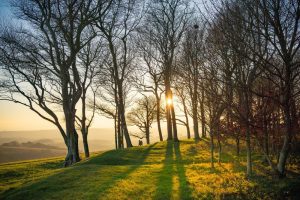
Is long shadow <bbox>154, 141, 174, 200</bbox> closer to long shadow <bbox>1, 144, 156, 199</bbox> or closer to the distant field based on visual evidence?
long shadow <bbox>1, 144, 156, 199</bbox>

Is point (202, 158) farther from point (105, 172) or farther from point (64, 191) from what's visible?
point (64, 191)

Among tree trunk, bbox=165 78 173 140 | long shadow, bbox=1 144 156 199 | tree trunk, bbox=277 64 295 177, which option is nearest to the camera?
tree trunk, bbox=277 64 295 177

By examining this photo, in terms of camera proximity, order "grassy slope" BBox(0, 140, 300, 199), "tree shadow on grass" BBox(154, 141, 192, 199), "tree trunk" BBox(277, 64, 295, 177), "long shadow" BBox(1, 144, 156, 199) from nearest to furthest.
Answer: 1. "tree trunk" BBox(277, 64, 295, 177)
2. "grassy slope" BBox(0, 140, 300, 199)
3. "tree shadow on grass" BBox(154, 141, 192, 199)
4. "long shadow" BBox(1, 144, 156, 199)

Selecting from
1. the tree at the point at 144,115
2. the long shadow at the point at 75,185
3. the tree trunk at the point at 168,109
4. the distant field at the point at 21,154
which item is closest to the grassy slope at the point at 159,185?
the long shadow at the point at 75,185

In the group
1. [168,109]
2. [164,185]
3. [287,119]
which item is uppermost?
[168,109]

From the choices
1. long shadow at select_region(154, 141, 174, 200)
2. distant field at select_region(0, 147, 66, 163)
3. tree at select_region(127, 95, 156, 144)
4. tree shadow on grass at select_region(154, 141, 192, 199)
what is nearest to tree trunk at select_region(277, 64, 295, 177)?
tree shadow on grass at select_region(154, 141, 192, 199)

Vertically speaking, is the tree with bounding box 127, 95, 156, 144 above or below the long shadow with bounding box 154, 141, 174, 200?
above

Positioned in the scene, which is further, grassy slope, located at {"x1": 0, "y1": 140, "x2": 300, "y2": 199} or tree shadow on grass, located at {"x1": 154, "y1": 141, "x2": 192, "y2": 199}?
tree shadow on grass, located at {"x1": 154, "y1": 141, "x2": 192, "y2": 199}

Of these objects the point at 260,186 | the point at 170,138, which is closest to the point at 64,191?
the point at 260,186

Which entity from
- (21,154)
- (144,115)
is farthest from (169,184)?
(21,154)

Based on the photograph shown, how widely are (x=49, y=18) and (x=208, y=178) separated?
16.7 m

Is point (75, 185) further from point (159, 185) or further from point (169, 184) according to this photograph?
point (169, 184)

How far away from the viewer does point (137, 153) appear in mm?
26359

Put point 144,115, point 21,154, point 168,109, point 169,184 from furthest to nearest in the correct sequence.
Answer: point 21,154 < point 144,115 < point 168,109 < point 169,184
